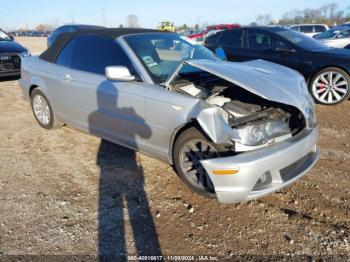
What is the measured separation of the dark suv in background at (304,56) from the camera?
644 cm

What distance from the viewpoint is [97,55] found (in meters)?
4.06

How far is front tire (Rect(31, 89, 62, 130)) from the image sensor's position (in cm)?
498

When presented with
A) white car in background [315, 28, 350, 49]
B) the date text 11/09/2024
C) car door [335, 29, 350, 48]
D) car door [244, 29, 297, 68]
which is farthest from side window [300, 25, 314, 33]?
the date text 11/09/2024

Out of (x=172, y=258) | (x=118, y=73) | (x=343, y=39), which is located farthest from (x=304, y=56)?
(x=343, y=39)

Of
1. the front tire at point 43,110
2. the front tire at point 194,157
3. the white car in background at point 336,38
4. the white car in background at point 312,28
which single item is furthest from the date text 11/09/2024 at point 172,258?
the white car in background at point 312,28

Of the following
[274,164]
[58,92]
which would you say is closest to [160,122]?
[274,164]

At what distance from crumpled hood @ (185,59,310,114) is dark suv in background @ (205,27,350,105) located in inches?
119

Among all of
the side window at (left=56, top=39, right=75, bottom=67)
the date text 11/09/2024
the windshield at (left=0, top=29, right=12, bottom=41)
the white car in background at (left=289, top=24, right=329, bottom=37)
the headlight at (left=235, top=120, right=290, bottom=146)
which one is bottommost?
the date text 11/09/2024

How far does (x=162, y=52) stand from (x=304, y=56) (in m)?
3.93

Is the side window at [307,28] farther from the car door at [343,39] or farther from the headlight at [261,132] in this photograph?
the headlight at [261,132]

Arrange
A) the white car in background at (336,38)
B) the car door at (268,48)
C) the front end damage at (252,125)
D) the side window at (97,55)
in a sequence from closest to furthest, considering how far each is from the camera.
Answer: the front end damage at (252,125)
the side window at (97,55)
the car door at (268,48)
the white car in background at (336,38)

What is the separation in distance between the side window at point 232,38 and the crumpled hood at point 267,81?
4.33 m

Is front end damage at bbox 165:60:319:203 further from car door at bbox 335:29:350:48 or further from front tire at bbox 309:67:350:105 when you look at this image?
car door at bbox 335:29:350:48

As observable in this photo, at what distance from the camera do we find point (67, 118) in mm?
4578
